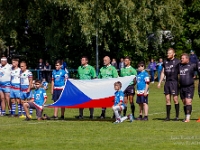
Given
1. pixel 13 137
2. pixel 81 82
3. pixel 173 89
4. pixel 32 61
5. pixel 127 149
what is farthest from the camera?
pixel 32 61

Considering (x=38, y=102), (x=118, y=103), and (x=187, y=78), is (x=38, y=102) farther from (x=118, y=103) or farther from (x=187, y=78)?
(x=187, y=78)

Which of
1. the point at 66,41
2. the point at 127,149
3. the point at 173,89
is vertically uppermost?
the point at 66,41

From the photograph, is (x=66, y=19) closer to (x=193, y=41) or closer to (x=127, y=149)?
(x=193, y=41)

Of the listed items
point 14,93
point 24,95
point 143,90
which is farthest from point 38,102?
point 143,90

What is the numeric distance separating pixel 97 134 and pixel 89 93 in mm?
4847

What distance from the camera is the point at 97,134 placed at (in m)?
16.9

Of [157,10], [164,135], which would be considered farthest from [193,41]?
[164,135]

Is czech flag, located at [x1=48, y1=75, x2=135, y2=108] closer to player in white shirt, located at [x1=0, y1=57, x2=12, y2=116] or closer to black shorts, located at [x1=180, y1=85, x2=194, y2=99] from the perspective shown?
black shorts, located at [x1=180, y1=85, x2=194, y2=99]

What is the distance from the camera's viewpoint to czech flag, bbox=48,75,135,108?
21.2m

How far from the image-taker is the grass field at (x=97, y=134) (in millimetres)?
14969

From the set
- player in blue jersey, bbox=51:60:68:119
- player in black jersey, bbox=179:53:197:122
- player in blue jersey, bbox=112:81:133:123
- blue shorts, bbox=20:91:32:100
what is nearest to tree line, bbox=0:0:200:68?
blue shorts, bbox=20:91:32:100

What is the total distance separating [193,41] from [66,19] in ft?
44.4

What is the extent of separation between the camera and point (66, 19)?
→ 44.4 meters

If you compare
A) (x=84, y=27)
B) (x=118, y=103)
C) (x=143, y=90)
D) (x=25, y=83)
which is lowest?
(x=118, y=103)
